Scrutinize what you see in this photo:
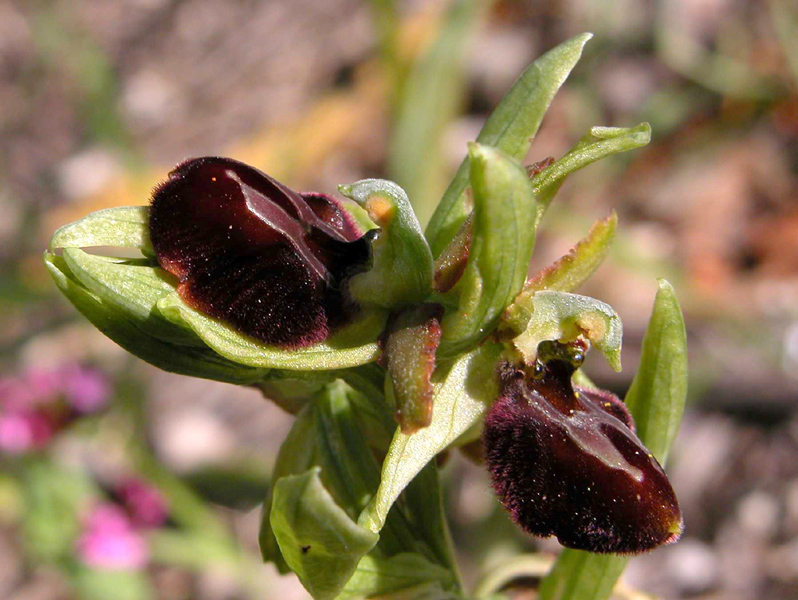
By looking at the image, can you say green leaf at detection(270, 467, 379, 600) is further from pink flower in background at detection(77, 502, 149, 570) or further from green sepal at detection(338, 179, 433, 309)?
pink flower in background at detection(77, 502, 149, 570)

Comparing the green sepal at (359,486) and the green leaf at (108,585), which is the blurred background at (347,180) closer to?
the green leaf at (108,585)

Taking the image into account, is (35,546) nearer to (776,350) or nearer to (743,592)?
(743,592)

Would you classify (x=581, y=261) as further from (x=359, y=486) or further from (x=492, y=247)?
(x=359, y=486)

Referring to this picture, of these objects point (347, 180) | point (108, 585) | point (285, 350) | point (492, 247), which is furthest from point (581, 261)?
point (347, 180)

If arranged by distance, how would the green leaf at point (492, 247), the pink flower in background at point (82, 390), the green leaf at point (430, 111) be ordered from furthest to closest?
1. the green leaf at point (430, 111)
2. the pink flower in background at point (82, 390)
3. the green leaf at point (492, 247)

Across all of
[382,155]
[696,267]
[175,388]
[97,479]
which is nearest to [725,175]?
[696,267]

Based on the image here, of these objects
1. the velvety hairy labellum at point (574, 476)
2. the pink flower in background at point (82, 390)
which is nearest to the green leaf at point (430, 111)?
the pink flower in background at point (82, 390)
